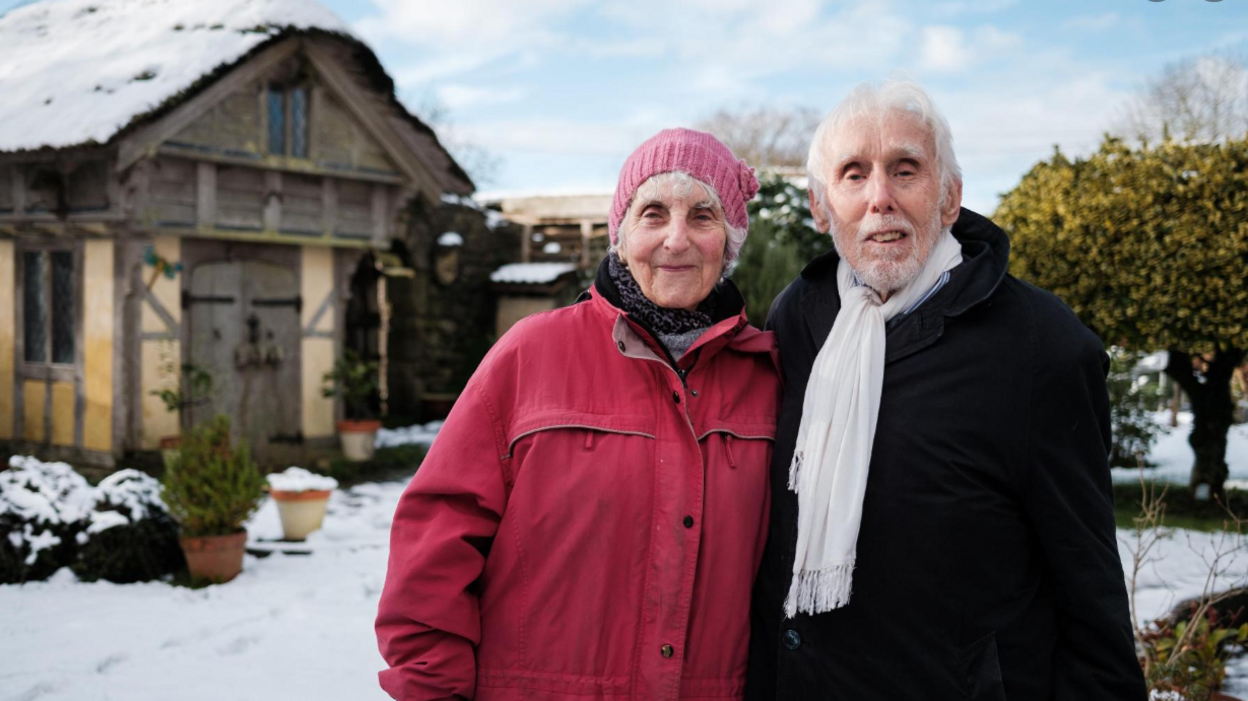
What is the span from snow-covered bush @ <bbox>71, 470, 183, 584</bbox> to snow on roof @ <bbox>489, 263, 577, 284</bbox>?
8.19m

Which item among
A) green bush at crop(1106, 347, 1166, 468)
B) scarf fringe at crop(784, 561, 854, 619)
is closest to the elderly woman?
scarf fringe at crop(784, 561, 854, 619)

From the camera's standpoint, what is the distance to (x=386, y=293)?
1343 centimetres

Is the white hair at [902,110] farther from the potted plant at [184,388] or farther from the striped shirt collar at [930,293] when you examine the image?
the potted plant at [184,388]

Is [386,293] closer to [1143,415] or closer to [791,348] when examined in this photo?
[1143,415]

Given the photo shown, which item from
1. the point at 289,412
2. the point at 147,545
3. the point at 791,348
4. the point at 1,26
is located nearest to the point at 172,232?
the point at 289,412

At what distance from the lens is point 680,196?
1982 millimetres

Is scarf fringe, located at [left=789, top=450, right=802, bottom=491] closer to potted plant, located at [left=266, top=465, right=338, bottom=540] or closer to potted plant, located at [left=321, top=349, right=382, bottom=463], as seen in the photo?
potted plant, located at [left=266, top=465, right=338, bottom=540]

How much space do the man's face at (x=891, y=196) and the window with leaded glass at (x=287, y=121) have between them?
27.4 ft

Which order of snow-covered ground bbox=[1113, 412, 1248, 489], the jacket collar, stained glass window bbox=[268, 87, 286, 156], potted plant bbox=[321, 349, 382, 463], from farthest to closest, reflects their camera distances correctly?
snow-covered ground bbox=[1113, 412, 1248, 489] < potted plant bbox=[321, 349, 382, 463] < stained glass window bbox=[268, 87, 286, 156] < the jacket collar

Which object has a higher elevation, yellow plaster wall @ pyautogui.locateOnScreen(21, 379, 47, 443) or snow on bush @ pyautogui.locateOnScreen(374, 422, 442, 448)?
yellow plaster wall @ pyautogui.locateOnScreen(21, 379, 47, 443)

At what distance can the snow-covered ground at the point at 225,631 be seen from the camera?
3.99 metres

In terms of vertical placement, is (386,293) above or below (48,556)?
above

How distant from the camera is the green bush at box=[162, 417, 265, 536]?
219 inches

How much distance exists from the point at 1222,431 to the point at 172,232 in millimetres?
9855
